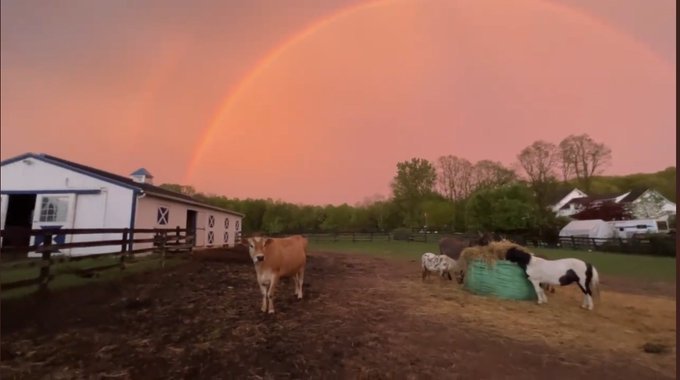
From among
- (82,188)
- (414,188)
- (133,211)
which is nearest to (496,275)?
(414,188)

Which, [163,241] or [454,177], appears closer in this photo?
[163,241]

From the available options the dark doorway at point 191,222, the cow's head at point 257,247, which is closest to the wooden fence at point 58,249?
the dark doorway at point 191,222

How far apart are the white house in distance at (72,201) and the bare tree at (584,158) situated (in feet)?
17.3

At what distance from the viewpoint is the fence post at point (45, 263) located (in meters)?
3.90

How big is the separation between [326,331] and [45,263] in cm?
348

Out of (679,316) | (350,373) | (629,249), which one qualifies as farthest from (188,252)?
(629,249)

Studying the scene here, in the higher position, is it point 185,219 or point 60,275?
point 185,219

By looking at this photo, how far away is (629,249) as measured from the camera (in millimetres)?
4152

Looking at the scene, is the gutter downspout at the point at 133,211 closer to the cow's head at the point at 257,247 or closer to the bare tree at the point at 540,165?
the cow's head at the point at 257,247

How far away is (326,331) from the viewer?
11.7 ft

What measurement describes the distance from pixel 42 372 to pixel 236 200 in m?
2.60

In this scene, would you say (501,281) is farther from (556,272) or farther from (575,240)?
(575,240)

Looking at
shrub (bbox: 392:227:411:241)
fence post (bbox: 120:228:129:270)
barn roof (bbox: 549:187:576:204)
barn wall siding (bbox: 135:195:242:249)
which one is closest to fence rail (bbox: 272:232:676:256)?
shrub (bbox: 392:227:411:241)

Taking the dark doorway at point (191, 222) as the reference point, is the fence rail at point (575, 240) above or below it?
below
